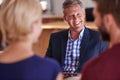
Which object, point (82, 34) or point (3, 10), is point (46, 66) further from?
point (82, 34)

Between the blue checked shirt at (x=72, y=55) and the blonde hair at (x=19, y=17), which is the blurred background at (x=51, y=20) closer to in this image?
the blue checked shirt at (x=72, y=55)

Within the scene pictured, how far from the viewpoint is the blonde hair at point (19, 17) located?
4.68 ft

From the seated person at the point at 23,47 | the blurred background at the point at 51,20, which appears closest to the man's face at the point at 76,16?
the seated person at the point at 23,47

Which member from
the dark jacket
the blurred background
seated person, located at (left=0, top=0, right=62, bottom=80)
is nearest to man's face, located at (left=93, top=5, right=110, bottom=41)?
seated person, located at (left=0, top=0, right=62, bottom=80)

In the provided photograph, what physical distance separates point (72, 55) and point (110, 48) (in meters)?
1.26

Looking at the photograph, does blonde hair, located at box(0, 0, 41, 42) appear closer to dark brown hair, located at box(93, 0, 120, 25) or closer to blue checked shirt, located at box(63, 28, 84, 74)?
dark brown hair, located at box(93, 0, 120, 25)

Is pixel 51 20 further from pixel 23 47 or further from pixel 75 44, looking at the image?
pixel 23 47

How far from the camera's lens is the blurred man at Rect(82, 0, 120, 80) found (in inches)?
52.6

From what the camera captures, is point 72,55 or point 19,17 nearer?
point 19,17

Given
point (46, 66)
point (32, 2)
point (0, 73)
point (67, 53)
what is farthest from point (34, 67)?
point (67, 53)

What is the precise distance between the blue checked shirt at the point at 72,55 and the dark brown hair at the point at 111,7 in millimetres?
1257

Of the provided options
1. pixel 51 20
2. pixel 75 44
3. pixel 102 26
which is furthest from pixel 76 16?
pixel 51 20

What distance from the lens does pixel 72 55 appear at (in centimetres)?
264

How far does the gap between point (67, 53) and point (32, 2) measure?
1281mm
